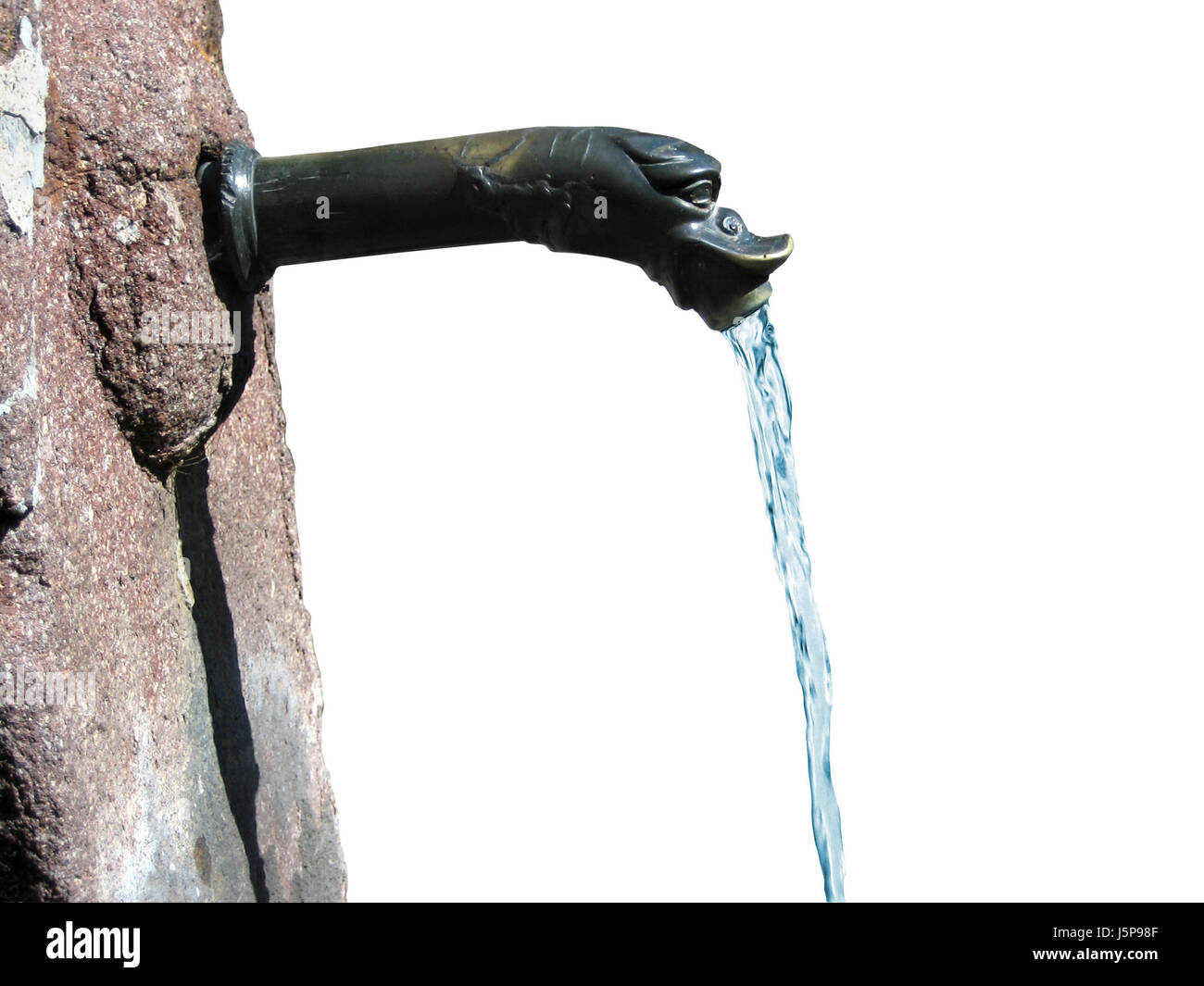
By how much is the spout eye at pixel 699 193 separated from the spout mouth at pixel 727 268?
2 centimetres

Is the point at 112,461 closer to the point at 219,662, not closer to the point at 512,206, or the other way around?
the point at 219,662

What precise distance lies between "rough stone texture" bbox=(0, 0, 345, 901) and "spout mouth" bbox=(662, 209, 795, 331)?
1.42 ft

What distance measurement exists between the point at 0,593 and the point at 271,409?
24.9 inches

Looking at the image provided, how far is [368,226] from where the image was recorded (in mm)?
1375

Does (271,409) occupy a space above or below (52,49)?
below

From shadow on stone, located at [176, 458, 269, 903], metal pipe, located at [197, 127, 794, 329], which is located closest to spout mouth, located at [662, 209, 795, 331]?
metal pipe, located at [197, 127, 794, 329]

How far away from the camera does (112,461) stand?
4.39ft

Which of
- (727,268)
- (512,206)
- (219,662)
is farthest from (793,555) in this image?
(219,662)

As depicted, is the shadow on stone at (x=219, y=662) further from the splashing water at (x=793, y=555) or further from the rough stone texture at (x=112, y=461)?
the splashing water at (x=793, y=555)

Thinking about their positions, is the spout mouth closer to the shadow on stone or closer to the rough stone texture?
the rough stone texture

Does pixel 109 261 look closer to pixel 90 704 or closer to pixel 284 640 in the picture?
pixel 90 704

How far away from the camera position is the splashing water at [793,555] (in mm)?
1424
